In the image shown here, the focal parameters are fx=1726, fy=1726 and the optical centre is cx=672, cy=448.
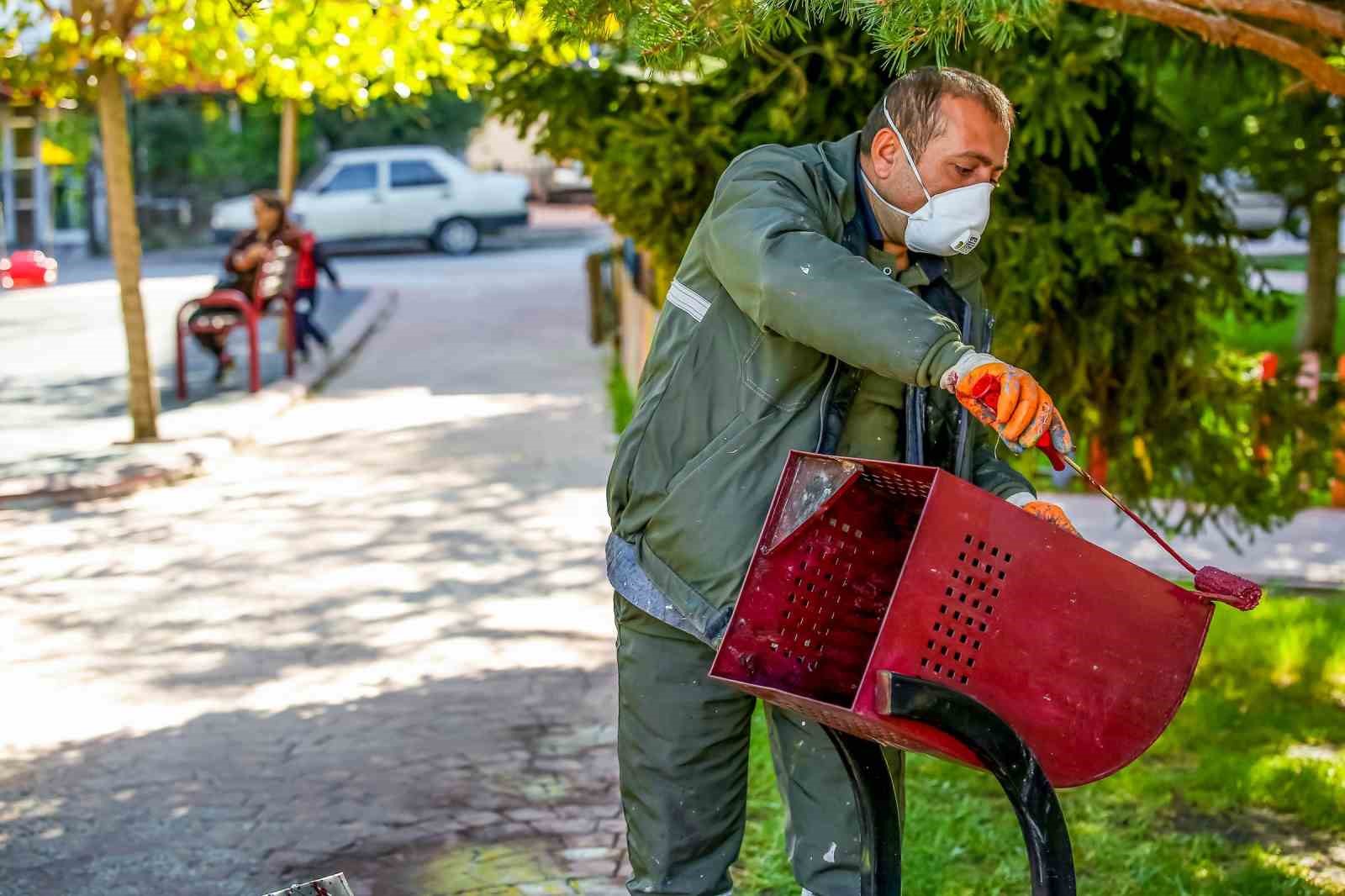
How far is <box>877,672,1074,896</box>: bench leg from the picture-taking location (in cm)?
246

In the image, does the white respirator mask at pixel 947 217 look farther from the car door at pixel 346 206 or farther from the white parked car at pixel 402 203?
the white parked car at pixel 402 203

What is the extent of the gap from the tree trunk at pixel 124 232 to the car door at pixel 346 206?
17.4 meters

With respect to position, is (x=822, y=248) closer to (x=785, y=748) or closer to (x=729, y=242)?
(x=729, y=242)

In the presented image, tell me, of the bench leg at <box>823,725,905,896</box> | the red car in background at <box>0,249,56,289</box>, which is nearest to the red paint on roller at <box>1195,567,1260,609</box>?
the bench leg at <box>823,725,905,896</box>

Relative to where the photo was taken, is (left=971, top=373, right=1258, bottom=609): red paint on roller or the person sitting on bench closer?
(left=971, top=373, right=1258, bottom=609): red paint on roller

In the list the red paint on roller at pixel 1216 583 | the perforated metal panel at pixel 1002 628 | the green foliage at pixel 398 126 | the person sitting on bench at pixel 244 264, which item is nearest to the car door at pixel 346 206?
the green foliage at pixel 398 126

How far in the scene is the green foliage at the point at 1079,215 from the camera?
583cm

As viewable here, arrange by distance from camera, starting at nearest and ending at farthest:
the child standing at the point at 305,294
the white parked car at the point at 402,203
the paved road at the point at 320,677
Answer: the paved road at the point at 320,677 → the child standing at the point at 305,294 → the white parked car at the point at 402,203

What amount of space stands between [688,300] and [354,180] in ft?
86.2

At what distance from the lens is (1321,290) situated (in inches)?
570

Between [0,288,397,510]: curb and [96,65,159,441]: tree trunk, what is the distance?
440 millimetres

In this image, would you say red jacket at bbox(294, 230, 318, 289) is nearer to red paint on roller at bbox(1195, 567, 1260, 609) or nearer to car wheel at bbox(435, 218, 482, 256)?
red paint on roller at bbox(1195, 567, 1260, 609)

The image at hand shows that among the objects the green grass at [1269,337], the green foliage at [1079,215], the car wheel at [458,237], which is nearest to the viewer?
the green foliage at [1079,215]

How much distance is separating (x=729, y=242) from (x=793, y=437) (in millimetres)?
399
